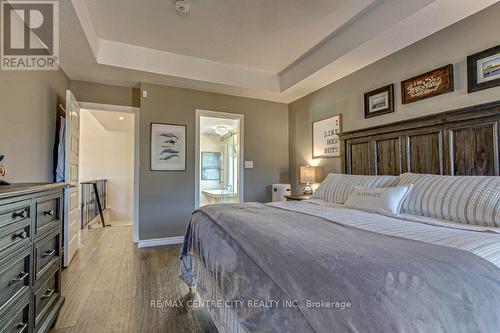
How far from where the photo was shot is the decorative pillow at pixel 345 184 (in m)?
2.39

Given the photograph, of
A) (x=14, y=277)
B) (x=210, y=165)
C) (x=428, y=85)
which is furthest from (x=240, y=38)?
(x=210, y=165)

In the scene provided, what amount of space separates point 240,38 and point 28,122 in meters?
2.41

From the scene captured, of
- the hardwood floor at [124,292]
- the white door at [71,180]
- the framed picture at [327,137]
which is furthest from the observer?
the framed picture at [327,137]

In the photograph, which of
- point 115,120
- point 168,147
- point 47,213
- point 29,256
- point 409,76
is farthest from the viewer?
point 115,120

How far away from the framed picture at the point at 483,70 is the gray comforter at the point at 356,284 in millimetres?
1800

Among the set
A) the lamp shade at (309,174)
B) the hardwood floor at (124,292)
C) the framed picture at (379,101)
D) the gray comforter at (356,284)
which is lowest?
the hardwood floor at (124,292)

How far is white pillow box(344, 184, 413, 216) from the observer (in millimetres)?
1909

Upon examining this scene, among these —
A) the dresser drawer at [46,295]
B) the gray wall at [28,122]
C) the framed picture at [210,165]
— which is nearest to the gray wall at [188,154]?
the gray wall at [28,122]

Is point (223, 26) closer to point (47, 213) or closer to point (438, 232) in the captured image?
point (47, 213)

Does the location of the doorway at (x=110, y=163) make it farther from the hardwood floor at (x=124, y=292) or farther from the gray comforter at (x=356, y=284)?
the gray comforter at (x=356, y=284)

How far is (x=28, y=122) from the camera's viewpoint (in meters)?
2.38

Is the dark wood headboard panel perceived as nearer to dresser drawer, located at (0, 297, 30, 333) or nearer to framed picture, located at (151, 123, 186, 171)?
framed picture, located at (151, 123, 186, 171)

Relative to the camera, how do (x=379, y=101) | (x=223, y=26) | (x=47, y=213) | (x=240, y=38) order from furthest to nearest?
(x=240, y=38) < (x=379, y=101) < (x=223, y=26) < (x=47, y=213)

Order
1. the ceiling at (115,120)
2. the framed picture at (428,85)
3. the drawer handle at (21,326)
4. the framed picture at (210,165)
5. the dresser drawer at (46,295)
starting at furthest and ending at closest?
the framed picture at (210,165), the ceiling at (115,120), the framed picture at (428,85), the dresser drawer at (46,295), the drawer handle at (21,326)
